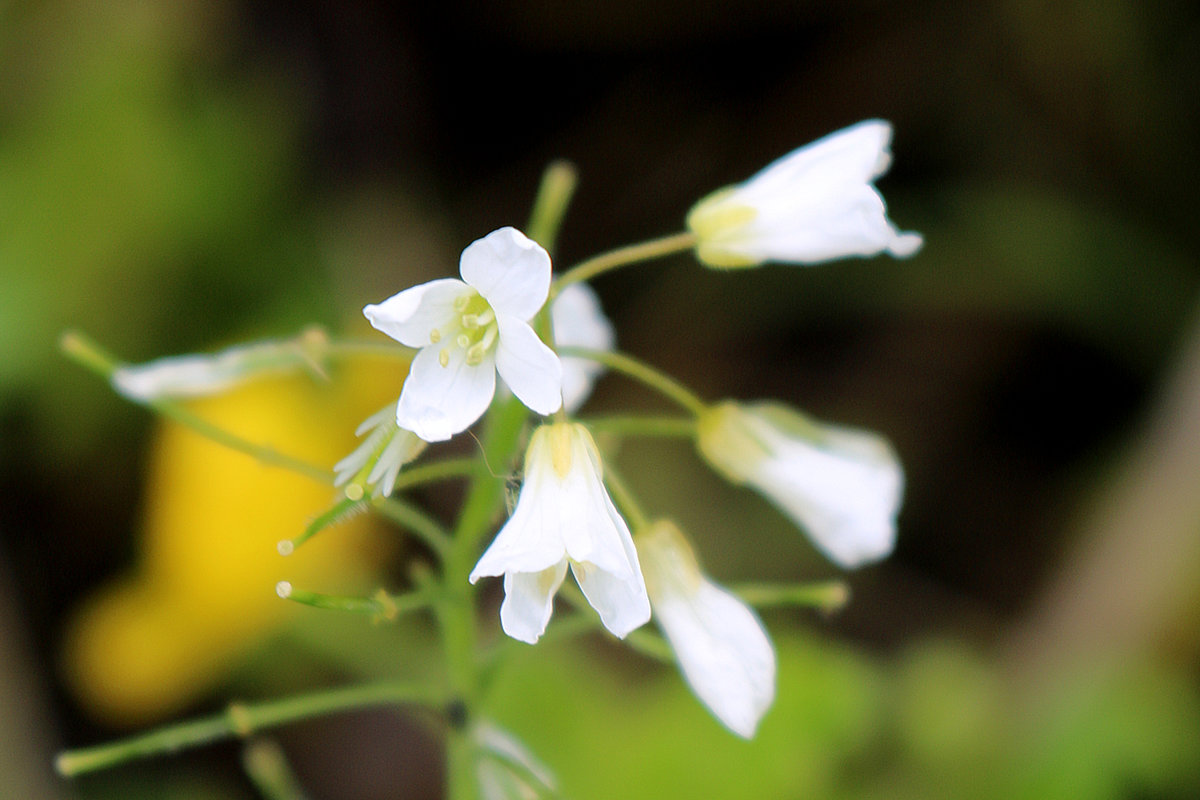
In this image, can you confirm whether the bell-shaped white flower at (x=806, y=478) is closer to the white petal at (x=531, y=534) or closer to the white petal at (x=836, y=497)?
the white petal at (x=836, y=497)

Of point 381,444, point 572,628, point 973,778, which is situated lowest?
point 973,778

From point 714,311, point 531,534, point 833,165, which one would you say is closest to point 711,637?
point 531,534

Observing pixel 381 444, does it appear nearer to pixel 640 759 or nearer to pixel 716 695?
pixel 716 695

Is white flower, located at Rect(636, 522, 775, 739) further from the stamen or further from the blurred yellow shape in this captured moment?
the blurred yellow shape

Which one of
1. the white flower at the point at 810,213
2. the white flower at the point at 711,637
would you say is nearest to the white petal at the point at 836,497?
the white flower at the point at 711,637

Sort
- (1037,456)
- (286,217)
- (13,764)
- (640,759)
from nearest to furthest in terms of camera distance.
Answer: (640,759) < (13,764) < (286,217) < (1037,456)

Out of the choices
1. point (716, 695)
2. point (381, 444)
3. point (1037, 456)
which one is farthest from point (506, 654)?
point (1037, 456)
